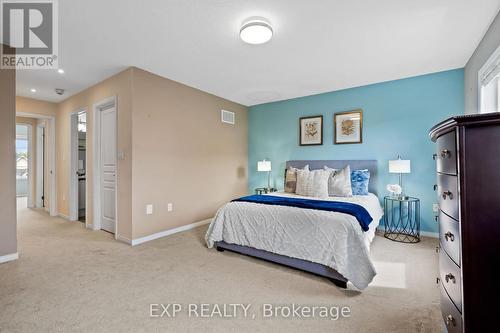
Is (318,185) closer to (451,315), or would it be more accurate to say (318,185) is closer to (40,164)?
(451,315)

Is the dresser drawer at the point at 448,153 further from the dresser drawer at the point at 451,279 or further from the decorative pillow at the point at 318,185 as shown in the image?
the decorative pillow at the point at 318,185

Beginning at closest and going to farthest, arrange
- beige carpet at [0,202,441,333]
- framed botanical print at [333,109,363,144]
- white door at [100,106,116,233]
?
1. beige carpet at [0,202,441,333]
2. white door at [100,106,116,233]
3. framed botanical print at [333,109,363,144]

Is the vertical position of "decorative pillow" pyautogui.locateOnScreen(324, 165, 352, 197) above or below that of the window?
below

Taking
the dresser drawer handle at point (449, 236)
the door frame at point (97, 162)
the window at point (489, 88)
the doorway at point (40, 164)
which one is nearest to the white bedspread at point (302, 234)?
the dresser drawer handle at point (449, 236)

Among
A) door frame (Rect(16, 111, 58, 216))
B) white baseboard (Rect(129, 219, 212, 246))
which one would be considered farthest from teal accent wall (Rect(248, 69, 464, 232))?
door frame (Rect(16, 111, 58, 216))

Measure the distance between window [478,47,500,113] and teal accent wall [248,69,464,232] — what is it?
843 millimetres

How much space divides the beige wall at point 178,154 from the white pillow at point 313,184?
177 centimetres

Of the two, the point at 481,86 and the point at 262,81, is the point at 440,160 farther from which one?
the point at 262,81

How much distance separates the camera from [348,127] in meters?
4.12

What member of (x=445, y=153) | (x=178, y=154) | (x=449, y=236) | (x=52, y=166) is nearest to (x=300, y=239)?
(x=449, y=236)

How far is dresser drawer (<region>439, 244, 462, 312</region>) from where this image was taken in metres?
1.05

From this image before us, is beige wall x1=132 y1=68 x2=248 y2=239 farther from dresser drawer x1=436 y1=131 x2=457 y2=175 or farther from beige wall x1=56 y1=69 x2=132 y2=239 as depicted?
dresser drawer x1=436 y1=131 x2=457 y2=175

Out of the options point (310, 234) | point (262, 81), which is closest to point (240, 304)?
point (310, 234)

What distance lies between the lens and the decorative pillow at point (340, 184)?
3422 mm
